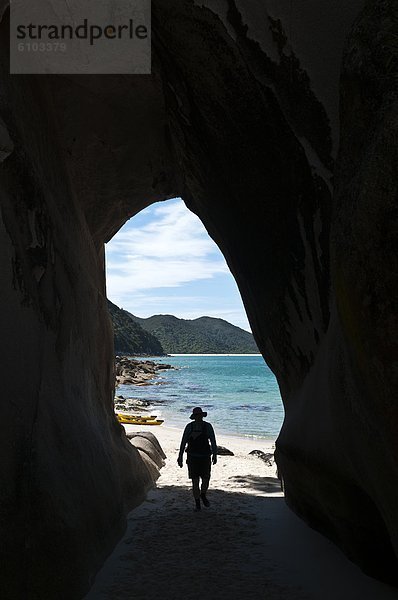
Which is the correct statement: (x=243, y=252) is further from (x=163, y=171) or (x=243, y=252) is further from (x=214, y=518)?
(x=214, y=518)

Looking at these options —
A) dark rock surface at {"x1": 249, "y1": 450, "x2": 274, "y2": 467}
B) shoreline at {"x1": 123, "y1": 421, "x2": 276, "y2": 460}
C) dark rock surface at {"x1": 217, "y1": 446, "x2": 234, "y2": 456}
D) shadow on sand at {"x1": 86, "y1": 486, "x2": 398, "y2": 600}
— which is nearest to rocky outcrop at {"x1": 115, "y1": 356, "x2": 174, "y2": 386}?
shoreline at {"x1": 123, "y1": 421, "x2": 276, "y2": 460}

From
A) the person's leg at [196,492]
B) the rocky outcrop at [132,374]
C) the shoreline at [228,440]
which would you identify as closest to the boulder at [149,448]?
the shoreline at [228,440]

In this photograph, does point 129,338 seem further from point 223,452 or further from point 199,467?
point 199,467

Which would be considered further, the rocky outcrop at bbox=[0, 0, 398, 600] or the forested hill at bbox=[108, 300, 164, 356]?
the forested hill at bbox=[108, 300, 164, 356]

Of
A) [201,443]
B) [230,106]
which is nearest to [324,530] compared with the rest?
[201,443]

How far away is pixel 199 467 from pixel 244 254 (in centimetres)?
297

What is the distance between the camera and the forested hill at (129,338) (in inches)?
3829

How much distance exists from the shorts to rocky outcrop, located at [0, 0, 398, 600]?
88cm

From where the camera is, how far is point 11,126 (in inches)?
190

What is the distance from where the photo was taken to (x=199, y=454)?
7328mm

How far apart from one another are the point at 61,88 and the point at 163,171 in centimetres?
230

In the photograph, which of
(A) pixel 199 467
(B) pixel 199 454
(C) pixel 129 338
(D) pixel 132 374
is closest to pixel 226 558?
(A) pixel 199 467

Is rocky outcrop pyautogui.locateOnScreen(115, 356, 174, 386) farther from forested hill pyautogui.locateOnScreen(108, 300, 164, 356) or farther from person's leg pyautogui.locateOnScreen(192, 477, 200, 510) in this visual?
person's leg pyautogui.locateOnScreen(192, 477, 200, 510)

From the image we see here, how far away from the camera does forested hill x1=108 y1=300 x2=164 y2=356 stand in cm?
9725
